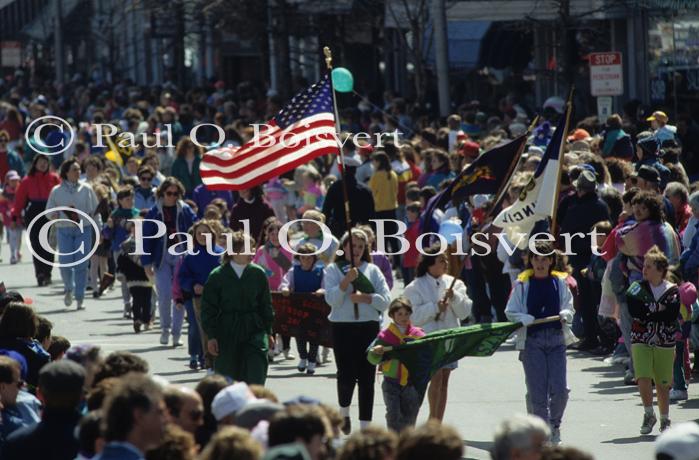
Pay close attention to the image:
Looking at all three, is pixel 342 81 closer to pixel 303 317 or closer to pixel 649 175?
pixel 649 175

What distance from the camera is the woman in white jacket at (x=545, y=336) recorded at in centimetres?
1269

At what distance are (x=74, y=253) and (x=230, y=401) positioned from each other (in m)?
12.9

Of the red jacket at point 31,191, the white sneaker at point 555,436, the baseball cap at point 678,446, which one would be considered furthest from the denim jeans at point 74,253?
the baseball cap at point 678,446

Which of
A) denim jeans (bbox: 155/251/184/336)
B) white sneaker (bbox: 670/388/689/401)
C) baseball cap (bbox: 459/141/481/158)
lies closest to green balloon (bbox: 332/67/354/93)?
baseball cap (bbox: 459/141/481/158)

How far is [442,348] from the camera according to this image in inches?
495

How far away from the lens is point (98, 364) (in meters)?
9.39

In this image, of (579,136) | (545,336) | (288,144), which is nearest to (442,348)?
(545,336)

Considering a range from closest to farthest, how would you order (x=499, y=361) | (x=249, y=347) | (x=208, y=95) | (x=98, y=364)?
(x=98, y=364) < (x=249, y=347) < (x=499, y=361) < (x=208, y=95)

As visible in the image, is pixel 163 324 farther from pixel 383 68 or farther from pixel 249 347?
pixel 383 68

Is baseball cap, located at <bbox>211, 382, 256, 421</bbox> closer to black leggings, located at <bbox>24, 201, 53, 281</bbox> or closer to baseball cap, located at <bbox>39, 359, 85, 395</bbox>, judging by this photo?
baseball cap, located at <bbox>39, 359, 85, 395</bbox>

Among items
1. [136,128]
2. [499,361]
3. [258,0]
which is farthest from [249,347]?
[258,0]

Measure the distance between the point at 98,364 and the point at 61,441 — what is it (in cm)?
86

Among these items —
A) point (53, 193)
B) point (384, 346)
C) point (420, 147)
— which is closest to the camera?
point (384, 346)

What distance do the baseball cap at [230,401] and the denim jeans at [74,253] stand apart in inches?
498
